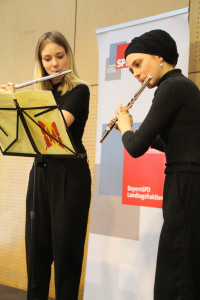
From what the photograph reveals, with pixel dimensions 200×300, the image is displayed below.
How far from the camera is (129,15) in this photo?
8.32ft

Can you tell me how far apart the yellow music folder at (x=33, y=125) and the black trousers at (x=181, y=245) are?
46cm

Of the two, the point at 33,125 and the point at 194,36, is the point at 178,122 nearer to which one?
the point at 33,125

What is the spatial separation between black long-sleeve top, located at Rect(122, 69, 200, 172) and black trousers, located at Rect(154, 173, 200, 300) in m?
0.05

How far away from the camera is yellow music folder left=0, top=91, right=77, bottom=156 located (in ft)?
4.35

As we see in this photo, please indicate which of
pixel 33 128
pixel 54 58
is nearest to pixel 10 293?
pixel 33 128

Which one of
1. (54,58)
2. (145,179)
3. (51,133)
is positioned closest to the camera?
(51,133)

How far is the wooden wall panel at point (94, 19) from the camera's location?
2.52 metres

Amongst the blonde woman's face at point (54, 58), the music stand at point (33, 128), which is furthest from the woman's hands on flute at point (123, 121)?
the blonde woman's face at point (54, 58)

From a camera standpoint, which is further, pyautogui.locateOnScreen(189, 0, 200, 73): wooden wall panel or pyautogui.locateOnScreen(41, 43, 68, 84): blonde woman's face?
pyautogui.locateOnScreen(189, 0, 200, 73): wooden wall panel

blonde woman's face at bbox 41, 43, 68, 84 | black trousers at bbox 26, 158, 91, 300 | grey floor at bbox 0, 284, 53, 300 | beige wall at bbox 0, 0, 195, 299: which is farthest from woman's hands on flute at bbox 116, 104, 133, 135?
grey floor at bbox 0, 284, 53, 300

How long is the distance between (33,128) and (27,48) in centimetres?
189

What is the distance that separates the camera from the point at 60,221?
59.7 inches

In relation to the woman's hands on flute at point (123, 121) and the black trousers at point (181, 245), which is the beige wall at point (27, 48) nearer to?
the woman's hands on flute at point (123, 121)

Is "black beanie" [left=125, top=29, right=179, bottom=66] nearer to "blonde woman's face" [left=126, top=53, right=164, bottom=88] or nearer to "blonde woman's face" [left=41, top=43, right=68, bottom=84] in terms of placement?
"blonde woman's face" [left=126, top=53, right=164, bottom=88]
